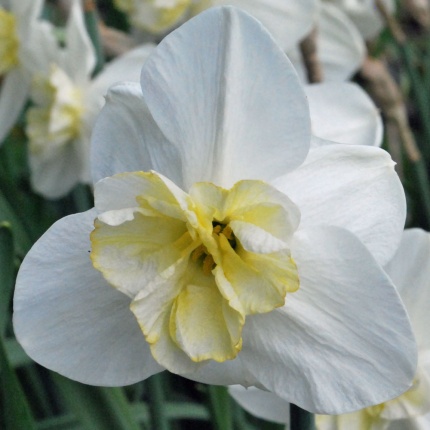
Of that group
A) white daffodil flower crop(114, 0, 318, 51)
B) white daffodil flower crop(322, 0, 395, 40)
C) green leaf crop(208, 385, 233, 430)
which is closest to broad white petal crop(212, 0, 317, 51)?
white daffodil flower crop(114, 0, 318, 51)

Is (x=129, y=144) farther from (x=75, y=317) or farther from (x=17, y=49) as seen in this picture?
(x=17, y=49)

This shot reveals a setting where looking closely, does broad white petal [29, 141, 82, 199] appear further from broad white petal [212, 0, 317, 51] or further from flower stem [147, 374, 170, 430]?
flower stem [147, 374, 170, 430]

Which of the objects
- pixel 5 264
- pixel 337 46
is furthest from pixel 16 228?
pixel 337 46

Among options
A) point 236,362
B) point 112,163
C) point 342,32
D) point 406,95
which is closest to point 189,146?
point 112,163

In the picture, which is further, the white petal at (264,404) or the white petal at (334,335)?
the white petal at (264,404)

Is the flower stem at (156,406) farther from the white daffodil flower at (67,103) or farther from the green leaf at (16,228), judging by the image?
the white daffodil flower at (67,103)

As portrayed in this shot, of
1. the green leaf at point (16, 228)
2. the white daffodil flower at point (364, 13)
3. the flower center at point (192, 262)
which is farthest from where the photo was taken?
the white daffodil flower at point (364, 13)

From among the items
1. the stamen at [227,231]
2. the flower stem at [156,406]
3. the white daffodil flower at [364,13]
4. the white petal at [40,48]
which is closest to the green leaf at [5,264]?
the flower stem at [156,406]
